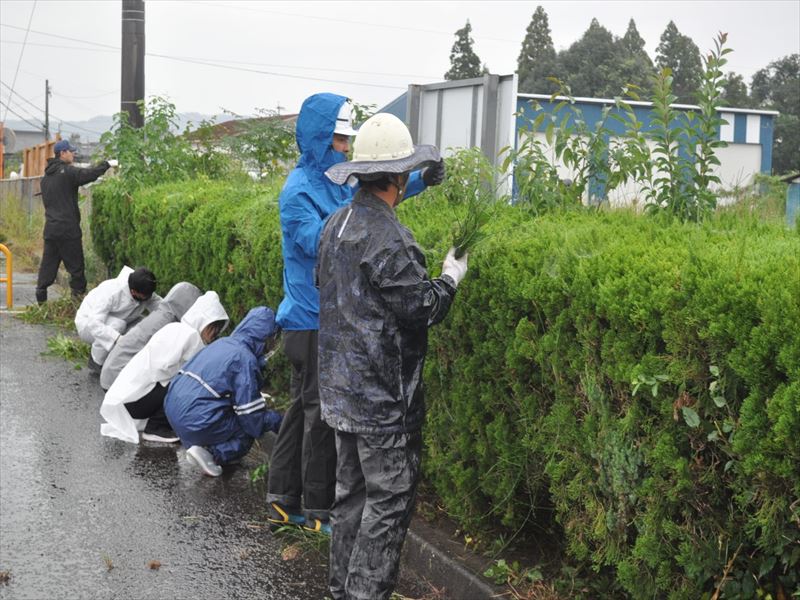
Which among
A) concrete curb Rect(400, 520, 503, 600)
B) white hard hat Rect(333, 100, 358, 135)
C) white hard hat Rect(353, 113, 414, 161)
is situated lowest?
concrete curb Rect(400, 520, 503, 600)

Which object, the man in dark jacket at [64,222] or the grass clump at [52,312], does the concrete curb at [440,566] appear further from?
the man in dark jacket at [64,222]

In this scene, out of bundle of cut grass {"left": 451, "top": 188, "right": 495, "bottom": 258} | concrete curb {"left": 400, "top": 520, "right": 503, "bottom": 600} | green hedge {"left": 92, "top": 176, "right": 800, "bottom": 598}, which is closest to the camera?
green hedge {"left": 92, "top": 176, "right": 800, "bottom": 598}

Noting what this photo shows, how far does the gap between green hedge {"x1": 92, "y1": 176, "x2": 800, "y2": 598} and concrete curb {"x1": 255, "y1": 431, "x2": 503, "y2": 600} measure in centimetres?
A: 20

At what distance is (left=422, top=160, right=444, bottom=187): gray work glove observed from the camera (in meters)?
4.46

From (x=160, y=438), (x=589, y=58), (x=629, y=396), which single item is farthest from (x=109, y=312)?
(x=589, y=58)

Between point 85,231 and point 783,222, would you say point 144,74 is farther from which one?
point 783,222

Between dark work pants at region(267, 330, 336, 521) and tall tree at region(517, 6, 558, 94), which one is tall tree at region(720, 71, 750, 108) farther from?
dark work pants at region(267, 330, 336, 521)

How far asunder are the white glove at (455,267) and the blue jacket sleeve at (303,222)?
1046mm

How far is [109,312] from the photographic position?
30.6ft

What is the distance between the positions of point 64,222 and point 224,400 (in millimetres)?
7636

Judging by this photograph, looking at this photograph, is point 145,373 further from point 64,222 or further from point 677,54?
point 677,54

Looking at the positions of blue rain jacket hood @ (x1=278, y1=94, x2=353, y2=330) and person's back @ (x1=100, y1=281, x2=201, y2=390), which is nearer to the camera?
blue rain jacket hood @ (x1=278, y1=94, x2=353, y2=330)

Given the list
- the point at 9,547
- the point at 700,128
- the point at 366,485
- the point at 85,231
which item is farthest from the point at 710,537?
the point at 85,231

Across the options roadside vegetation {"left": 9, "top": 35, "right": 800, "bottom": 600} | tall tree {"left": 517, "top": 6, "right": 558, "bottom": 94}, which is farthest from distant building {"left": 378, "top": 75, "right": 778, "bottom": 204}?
tall tree {"left": 517, "top": 6, "right": 558, "bottom": 94}
